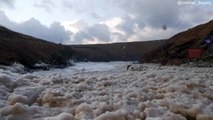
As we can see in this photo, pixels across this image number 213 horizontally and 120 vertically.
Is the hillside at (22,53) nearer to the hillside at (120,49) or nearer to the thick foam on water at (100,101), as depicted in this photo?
the thick foam on water at (100,101)

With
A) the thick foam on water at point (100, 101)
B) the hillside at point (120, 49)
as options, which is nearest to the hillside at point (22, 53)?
the thick foam on water at point (100, 101)

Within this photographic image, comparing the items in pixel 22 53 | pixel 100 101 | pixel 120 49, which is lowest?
pixel 100 101

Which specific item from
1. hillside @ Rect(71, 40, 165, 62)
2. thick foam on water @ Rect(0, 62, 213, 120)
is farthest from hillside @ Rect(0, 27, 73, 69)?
hillside @ Rect(71, 40, 165, 62)

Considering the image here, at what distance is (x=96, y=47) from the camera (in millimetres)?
156125

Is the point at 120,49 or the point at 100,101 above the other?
the point at 120,49

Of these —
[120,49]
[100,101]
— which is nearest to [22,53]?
[100,101]

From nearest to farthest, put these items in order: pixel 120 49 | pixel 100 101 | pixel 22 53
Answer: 1. pixel 100 101
2. pixel 22 53
3. pixel 120 49

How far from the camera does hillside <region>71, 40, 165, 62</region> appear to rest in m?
140

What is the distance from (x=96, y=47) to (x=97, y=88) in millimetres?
148499

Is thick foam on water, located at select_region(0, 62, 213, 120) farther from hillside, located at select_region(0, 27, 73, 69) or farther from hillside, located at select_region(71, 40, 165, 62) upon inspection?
hillside, located at select_region(71, 40, 165, 62)

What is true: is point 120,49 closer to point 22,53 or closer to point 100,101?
point 22,53

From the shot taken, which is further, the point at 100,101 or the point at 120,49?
the point at 120,49

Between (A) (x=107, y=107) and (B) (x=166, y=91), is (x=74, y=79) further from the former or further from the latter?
(A) (x=107, y=107)

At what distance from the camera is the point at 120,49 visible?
164500 mm
